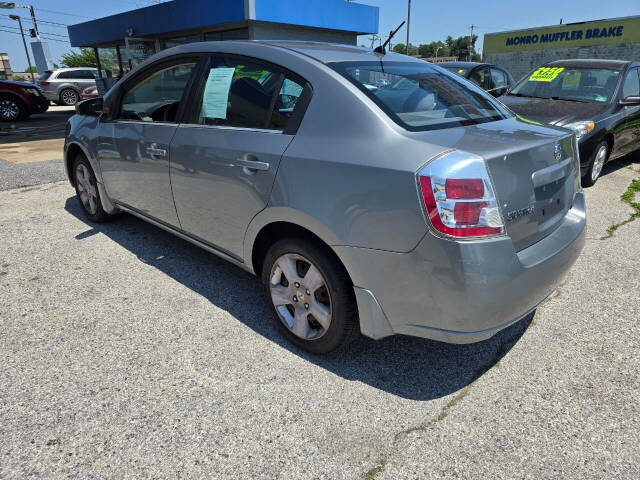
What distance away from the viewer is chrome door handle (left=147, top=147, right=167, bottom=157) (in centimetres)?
312

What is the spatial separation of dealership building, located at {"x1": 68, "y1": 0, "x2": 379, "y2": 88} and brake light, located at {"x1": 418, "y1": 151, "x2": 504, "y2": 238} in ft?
48.0

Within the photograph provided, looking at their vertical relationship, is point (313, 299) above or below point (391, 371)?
above

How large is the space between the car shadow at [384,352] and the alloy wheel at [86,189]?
1.41 m

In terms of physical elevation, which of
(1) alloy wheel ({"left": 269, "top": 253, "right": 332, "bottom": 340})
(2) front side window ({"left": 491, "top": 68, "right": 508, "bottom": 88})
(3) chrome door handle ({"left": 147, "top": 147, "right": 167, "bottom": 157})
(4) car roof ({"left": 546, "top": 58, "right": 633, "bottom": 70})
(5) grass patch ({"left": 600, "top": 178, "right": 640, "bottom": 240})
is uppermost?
(4) car roof ({"left": 546, "top": 58, "right": 633, "bottom": 70})

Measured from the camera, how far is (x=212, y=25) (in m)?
15.9

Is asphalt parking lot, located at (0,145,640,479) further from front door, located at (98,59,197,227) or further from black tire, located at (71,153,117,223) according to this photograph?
black tire, located at (71,153,117,223)

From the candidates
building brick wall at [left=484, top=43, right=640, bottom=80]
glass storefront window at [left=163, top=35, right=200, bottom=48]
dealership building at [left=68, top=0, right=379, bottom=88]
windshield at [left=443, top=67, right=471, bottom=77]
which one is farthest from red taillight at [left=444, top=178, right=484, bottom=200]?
building brick wall at [left=484, top=43, right=640, bottom=80]

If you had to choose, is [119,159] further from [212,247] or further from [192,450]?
[192,450]

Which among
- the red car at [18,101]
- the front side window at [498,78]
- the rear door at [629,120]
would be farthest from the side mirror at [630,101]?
the red car at [18,101]

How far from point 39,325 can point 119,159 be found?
1.49 meters

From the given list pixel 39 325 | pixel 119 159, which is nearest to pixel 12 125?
pixel 119 159

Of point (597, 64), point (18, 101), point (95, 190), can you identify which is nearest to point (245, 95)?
point (95, 190)

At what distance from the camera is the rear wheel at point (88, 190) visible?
14.3ft

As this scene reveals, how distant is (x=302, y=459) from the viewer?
1.87 metres
